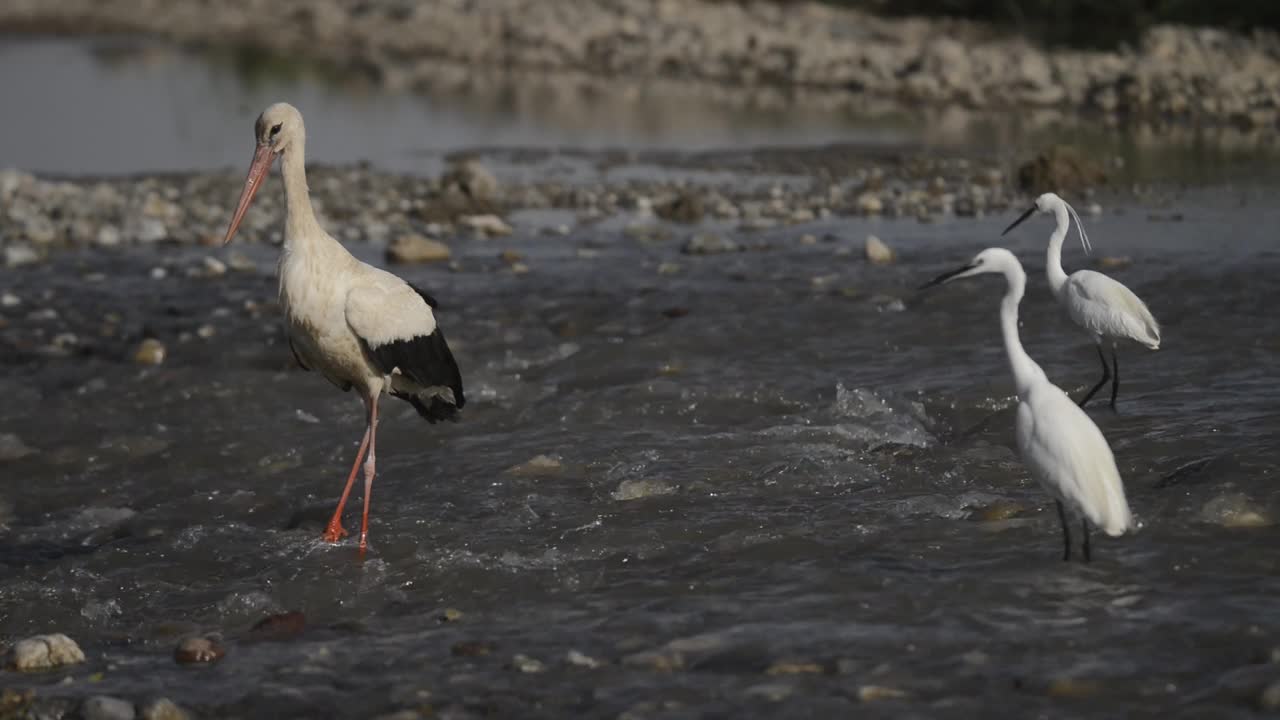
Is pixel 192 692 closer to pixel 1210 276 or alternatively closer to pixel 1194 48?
pixel 1210 276

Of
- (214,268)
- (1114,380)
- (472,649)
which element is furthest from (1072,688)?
(214,268)

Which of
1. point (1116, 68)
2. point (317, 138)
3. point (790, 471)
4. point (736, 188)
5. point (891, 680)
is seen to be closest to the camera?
point (891, 680)

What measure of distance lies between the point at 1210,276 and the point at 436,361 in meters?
5.94

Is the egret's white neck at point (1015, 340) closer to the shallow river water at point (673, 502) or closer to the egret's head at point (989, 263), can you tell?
the egret's head at point (989, 263)

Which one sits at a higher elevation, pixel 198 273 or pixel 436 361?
pixel 436 361

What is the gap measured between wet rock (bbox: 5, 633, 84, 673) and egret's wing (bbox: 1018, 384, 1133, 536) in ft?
12.2

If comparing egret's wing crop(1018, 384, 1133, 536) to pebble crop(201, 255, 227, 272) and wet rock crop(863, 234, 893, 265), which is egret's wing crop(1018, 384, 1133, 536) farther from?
pebble crop(201, 255, 227, 272)

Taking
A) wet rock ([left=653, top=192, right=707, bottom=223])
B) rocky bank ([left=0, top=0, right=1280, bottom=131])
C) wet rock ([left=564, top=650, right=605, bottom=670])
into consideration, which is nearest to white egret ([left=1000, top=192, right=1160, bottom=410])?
wet rock ([left=564, top=650, right=605, bottom=670])

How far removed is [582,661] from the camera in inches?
229

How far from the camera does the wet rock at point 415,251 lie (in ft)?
45.7

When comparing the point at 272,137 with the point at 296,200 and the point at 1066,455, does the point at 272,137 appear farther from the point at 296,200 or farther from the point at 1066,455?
the point at 1066,455

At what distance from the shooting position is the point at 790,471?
8164 mm

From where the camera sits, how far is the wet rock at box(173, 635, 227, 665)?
6.15 metres

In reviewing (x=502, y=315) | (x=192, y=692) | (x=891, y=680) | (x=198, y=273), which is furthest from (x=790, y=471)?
(x=198, y=273)
